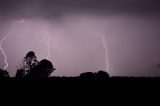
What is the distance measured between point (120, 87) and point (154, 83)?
8.19 ft

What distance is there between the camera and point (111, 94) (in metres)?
17.4

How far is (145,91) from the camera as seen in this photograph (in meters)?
17.9

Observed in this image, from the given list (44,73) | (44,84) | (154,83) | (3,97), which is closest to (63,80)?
(44,84)

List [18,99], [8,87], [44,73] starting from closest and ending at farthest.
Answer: [18,99] → [8,87] → [44,73]

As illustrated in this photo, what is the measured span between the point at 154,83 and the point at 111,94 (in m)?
3.48

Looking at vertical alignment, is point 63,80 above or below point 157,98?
above

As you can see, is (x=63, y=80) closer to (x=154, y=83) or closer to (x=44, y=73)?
(x=154, y=83)

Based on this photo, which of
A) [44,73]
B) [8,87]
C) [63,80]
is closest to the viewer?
[8,87]

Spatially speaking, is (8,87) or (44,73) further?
(44,73)

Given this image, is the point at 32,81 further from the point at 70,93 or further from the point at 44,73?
the point at 44,73

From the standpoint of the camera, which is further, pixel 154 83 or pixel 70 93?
pixel 154 83

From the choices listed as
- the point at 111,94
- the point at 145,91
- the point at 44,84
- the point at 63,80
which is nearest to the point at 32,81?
the point at 44,84

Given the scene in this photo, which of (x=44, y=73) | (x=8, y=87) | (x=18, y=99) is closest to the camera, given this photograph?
(x=18, y=99)

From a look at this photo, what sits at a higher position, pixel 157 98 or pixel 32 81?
pixel 32 81
